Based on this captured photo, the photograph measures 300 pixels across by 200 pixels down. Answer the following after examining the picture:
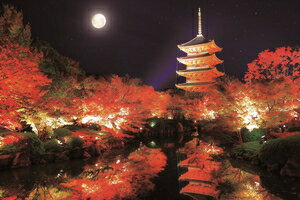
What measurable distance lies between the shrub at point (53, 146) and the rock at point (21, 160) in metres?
1.45

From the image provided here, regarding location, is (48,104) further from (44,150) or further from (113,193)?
(113,193)

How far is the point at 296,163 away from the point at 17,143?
13754 mm

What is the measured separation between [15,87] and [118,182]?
814cm

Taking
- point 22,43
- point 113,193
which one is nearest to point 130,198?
point 113,193

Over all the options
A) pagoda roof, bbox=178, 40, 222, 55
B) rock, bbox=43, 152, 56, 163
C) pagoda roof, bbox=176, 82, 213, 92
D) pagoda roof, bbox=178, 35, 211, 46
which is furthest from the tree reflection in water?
pagoda roof, bbox=178, 35, 211, 46

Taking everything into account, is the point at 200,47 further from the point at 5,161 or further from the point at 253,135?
the point at 5,161

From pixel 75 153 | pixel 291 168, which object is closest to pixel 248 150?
pixel 291 168

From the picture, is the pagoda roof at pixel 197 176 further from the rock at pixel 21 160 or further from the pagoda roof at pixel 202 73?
the pagoda roof at pixel 202 73

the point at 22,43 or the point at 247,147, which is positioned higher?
the point at 22,43

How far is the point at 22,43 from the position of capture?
2120cm

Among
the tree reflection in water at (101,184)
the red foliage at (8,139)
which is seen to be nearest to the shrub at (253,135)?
the tree reflection in water at (101,184)

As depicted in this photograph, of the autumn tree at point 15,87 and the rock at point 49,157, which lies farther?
the rock at point 49,157

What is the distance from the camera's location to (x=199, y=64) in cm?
3912

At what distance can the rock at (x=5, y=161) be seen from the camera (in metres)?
13.3
